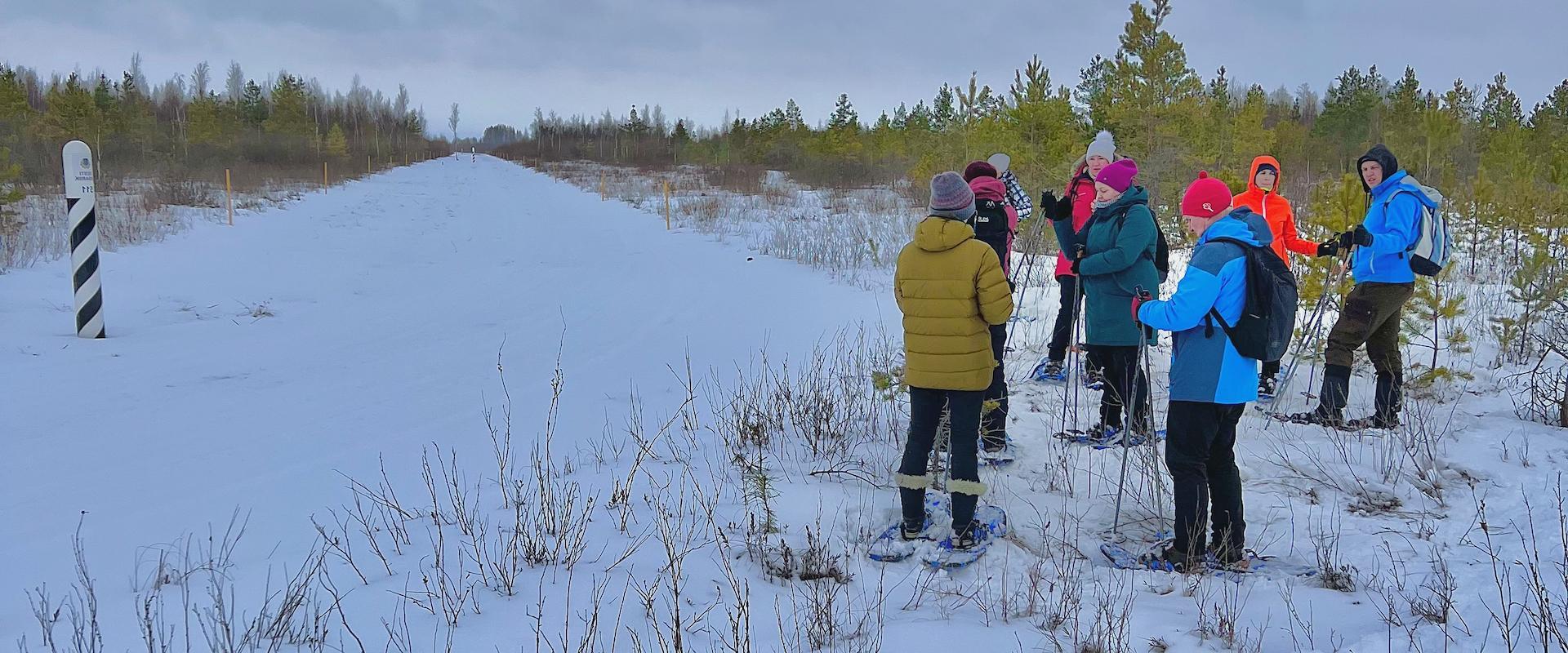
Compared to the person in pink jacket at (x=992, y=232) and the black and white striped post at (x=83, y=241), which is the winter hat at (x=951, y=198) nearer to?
the person in pink jacket at (x=992, y=232)

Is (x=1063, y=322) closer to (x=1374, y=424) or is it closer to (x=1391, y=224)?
(x=1374, y=424)

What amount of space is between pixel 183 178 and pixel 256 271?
49.7 ft

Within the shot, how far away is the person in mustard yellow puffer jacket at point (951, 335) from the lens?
11.0 ft

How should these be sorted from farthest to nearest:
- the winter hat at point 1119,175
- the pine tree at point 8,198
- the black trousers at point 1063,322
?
the pine tree at point 8,198, the black trousers at point 1063,322, the winter hat at point 1119,175

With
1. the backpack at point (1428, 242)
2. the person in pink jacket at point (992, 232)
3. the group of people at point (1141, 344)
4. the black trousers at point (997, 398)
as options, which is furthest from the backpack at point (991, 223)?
the backpack at point (1428, 242)

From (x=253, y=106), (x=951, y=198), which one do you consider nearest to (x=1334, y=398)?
(x=951, y=198)

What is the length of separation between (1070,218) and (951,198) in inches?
86.1

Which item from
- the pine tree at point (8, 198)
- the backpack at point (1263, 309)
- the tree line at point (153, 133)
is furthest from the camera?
the tree line at point (153, 133)

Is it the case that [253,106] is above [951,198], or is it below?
above

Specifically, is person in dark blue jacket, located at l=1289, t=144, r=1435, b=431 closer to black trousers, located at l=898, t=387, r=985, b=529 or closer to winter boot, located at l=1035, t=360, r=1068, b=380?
winter boot, located at l=1035, t=360, r=1068, b=380

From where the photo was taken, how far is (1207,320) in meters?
3.25

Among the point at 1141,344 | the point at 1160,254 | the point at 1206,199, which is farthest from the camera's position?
the point at 1160,254

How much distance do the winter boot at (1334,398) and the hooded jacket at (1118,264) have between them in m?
1.25

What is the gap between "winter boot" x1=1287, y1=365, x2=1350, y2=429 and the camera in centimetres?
496
